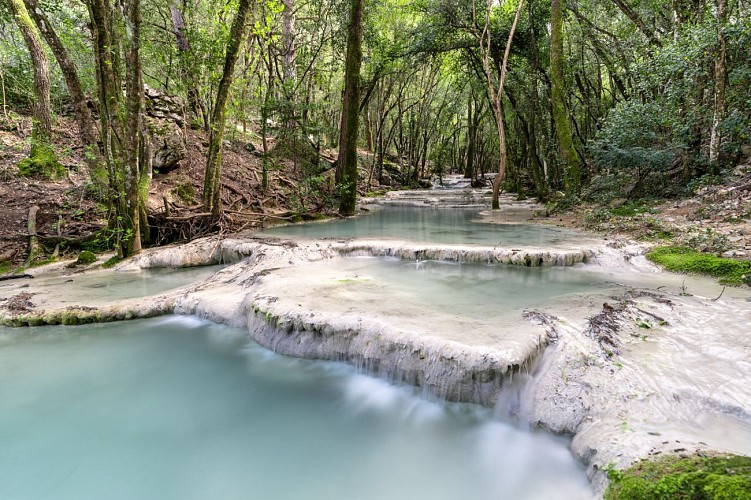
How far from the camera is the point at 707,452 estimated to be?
2.12m

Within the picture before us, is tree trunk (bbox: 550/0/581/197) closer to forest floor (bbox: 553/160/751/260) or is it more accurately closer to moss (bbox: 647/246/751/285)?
forest floor (bbox: 553/160/751/260)

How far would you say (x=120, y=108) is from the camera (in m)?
7.51

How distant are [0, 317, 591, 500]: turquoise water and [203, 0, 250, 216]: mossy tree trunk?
555 cm

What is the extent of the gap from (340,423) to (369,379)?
590 mm

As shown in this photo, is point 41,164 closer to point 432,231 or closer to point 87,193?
point 87,193

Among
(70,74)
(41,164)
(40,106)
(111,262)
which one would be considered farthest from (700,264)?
(40,106)

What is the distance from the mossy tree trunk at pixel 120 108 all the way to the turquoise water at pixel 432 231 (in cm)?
297

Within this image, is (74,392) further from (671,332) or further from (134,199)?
(671,332)

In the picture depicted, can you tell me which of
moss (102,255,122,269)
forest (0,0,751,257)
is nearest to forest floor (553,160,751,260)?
forest (0,0,751,257)

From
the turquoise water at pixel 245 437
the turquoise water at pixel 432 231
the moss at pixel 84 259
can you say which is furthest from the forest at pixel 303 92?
the turquoise water at pixel 245 437

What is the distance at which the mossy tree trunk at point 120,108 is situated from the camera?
6.43 m

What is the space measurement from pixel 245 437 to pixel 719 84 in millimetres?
11502

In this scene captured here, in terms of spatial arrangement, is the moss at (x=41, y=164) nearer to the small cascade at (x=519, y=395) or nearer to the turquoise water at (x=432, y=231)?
the turquoise water at (x=432, y=231)

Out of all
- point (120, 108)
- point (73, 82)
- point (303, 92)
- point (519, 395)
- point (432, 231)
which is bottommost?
point (519, 395)
